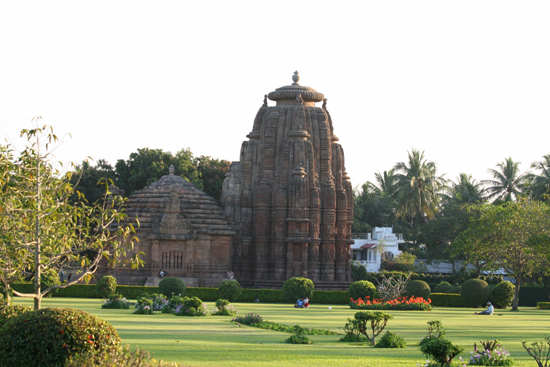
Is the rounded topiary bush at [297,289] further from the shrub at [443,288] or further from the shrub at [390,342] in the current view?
the shrub at [390,342]

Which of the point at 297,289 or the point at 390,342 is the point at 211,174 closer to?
the point at 297,289

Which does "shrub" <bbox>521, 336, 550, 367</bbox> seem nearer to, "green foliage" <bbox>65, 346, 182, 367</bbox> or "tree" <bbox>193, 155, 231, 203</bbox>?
"green foliage" <bbox>65, 346, 182, 367</bbox>

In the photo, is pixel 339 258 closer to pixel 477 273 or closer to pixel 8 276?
pixel 477 273

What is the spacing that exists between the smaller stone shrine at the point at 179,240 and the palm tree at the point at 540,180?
29018 millimetres

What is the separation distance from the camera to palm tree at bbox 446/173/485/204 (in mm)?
80688

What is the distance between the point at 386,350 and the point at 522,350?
388cm

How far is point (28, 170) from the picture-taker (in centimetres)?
1792

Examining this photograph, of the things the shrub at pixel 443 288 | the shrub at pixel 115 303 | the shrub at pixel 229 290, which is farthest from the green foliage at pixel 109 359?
the shrub at pixel 443 288

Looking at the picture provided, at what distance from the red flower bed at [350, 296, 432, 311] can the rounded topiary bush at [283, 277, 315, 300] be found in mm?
2567

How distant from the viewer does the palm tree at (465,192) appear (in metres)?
80.7

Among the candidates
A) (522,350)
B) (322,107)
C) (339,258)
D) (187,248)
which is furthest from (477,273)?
(522,350)

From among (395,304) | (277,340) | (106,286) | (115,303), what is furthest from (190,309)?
(395,304)

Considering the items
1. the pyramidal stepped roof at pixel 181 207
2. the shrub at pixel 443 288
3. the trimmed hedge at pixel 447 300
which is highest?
the pyramidal stepped roof at pixel 181 207

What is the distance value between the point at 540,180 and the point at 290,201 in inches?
1086
